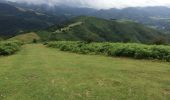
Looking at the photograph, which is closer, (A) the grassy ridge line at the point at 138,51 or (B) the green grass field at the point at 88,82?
(B) the green grass field at the point at 88,82

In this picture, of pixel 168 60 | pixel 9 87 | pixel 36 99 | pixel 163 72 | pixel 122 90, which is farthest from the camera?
pixel 168 60

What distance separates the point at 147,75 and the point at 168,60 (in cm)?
745

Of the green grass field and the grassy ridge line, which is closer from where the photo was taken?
the green grass field

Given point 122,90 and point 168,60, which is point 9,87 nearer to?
point 122,90

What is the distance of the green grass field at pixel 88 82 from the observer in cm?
1659

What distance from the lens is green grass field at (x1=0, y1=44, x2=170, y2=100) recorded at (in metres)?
16.6

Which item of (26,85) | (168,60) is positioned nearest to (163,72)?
(168,60)

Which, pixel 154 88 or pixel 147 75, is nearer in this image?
pixel 154 88

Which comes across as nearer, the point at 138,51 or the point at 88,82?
the point at 88,82

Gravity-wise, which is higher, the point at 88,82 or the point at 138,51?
the point at 138,51

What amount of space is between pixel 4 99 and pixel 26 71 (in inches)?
302

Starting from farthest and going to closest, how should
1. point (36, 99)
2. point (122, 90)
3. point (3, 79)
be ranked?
point (3, 79), point (122, 90), point (36, 99)

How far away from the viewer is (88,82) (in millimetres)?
19359

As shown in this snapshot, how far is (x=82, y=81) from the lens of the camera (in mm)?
19656
